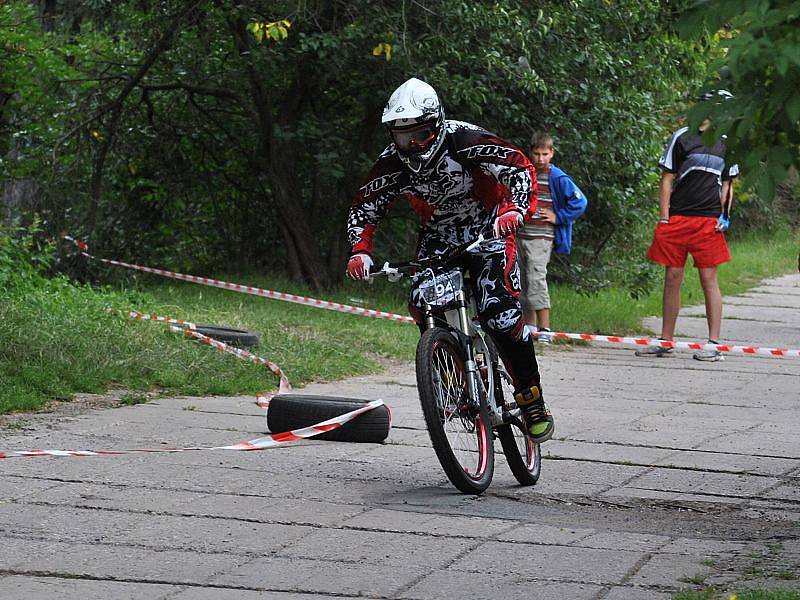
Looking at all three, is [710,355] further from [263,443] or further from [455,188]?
[455,188]

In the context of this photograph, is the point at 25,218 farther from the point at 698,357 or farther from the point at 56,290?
the point at 698,357

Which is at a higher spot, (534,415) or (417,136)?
(417,136)

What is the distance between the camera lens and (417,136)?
20.4 feet

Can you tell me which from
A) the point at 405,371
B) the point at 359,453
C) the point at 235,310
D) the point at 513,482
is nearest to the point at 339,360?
the point at 405,371

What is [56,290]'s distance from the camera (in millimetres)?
11430

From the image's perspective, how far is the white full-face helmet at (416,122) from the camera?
612 centimetres

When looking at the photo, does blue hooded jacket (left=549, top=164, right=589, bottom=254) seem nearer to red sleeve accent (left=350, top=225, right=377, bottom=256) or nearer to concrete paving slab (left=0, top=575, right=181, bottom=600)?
red sleeve accent (left=350, top=225, right=377, bottom=256)

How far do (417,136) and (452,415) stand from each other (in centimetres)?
125

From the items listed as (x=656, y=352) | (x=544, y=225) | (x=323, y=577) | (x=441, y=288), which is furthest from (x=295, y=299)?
(x=323, y=577)

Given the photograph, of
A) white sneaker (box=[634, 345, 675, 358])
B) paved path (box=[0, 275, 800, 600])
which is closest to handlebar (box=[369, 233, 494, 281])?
paved path (box=[0, 275, 800, 600])

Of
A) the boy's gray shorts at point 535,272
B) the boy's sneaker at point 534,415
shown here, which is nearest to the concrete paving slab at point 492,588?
the boy's sneaker at point 534,415

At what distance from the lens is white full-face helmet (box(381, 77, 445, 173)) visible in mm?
6115

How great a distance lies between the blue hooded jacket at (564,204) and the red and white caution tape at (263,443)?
16.3ft

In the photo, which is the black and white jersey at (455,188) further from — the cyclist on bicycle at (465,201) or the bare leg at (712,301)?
the bare leg at (712,301)
